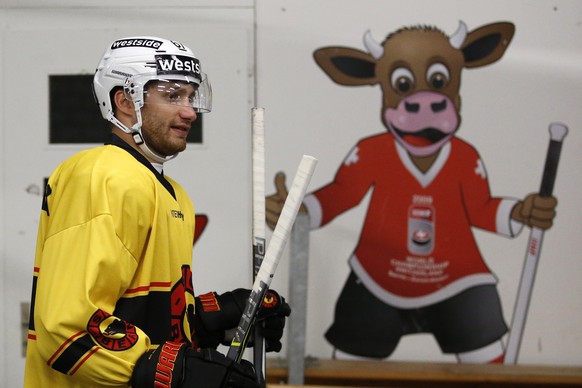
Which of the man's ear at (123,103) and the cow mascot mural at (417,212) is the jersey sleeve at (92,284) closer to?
the man's ear at (123,103)

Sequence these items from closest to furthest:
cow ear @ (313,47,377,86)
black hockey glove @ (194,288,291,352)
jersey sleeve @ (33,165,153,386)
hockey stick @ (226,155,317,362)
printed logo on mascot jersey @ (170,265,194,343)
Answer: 1. jersey sleeve @ (33,165,153,386)
2. hockey stick @ (226,155,317,362)
3. printed logo on mascot jersey @ (170,265,194,343)
4. black hockey glove @ (194,288,291,352)
5. cow ear @ (313,47,377,86)

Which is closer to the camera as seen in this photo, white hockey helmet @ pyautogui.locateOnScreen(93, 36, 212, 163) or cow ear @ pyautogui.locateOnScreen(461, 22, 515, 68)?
white hockey helmet @ pyautogui.locateOnScreen(93, 36, 212, 163)

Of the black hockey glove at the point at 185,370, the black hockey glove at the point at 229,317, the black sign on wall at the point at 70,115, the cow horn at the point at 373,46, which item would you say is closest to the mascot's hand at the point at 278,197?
the black sign on wall at the point at 70,115

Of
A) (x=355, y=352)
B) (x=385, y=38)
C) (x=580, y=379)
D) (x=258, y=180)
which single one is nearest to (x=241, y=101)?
(x=385, y=38)

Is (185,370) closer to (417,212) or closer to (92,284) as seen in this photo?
(92,284)

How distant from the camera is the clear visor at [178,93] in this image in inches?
75.9

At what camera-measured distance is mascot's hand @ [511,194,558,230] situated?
325 centimetres

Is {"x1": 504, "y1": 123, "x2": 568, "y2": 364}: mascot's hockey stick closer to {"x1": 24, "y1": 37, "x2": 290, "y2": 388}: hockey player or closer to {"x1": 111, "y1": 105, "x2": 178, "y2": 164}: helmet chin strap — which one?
{"x1": 24, "y1": 37, "x2": 290, "y2": 388}: hockey player

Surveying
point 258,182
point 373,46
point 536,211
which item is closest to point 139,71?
point 258,182

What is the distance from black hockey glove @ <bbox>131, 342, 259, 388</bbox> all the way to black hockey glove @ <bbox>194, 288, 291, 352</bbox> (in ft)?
1.07

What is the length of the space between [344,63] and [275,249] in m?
1.50

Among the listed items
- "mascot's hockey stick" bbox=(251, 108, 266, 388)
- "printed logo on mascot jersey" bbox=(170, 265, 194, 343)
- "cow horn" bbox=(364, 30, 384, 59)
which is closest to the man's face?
"mascot's hockey stick" bbox=(251, 108, 266, 388)

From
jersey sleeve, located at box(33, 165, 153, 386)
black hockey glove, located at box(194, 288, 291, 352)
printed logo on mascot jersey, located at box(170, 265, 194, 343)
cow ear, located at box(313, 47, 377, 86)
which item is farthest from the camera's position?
cow ear, located at box(313, 47, 377, 86)

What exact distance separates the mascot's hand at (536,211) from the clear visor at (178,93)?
164 cm
